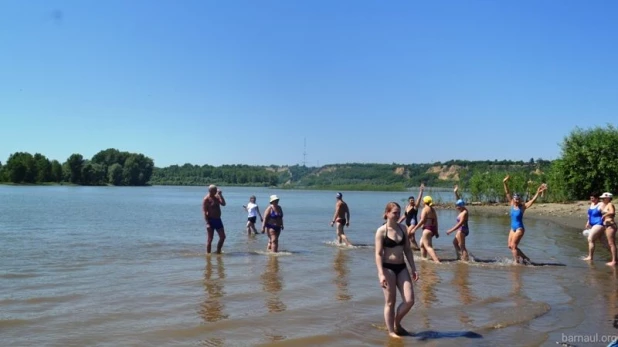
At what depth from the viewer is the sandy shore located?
2994cm

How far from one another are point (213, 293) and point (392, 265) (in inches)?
161

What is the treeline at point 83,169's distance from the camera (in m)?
121

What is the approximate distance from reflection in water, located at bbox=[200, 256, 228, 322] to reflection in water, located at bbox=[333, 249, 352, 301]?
2.23m

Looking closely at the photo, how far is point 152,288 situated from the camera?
10328mm

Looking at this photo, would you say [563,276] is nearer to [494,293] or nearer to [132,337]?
[494,293]

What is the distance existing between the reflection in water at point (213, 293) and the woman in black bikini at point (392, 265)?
8.64 ft

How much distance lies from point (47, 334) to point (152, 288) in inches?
125

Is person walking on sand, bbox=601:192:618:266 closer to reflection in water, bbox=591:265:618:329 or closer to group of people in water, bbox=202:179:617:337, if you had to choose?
group of people in water, bbox=202:179:617:337

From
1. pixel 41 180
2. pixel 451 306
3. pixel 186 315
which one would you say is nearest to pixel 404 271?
pixel 451 306

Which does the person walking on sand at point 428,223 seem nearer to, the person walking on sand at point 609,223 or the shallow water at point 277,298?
the shallow water at point 277,298

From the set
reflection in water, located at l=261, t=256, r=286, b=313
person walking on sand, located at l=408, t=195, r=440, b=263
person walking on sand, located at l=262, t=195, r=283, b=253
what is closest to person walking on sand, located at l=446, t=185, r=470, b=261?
person walking on sand, located at l=408, t=195, r=440, b=263

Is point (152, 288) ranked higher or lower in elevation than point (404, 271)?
lower

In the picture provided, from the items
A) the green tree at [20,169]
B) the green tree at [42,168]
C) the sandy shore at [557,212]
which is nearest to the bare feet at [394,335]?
the sandy shore at [557,212]

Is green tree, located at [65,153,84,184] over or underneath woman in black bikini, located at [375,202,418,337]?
over
